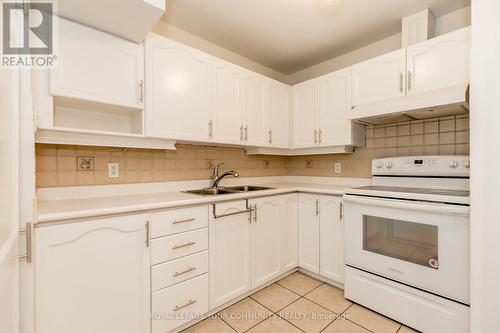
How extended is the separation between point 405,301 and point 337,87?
6.16 feet

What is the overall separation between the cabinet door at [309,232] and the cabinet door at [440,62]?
4.11 feet

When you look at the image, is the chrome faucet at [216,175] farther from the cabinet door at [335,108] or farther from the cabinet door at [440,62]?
the cabinet door at [440,62]

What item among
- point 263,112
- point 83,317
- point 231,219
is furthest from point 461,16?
point 83,317

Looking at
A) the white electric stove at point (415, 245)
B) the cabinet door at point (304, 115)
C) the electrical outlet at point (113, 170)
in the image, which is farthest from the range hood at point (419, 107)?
the electrical outlet at point (113, 170)

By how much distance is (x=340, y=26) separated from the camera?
6.98ft

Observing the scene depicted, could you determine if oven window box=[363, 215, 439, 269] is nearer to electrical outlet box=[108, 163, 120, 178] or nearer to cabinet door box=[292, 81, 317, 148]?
cabinet door box=[292, 81, 317, 148]

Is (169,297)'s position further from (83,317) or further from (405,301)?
(405,301)

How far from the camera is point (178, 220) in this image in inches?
59.7

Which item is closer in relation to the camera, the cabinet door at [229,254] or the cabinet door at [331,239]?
the cabinet door at [229,254]

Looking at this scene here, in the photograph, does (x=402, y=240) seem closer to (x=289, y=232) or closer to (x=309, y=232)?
(x=309, y=232)

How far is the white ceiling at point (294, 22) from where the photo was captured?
6.06 ft

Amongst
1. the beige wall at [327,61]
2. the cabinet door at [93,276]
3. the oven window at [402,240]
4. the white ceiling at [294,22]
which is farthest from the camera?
the beige wall at [327,61]

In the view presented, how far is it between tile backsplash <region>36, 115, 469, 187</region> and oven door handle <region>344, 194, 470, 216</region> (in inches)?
28.7

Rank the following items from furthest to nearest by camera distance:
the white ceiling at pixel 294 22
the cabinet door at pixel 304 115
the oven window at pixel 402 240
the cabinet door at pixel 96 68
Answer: the cabinet door at pixel 304 115, the white ceiling at pixel 294 22, the oven window at pixel 402 240, the cabinet door at pixel 96 68
